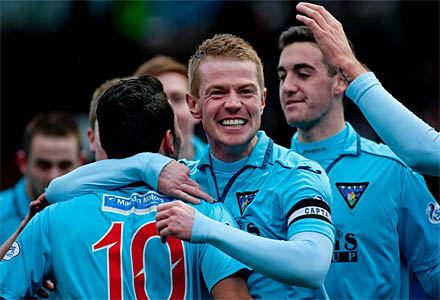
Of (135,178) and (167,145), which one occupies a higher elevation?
(167,145)

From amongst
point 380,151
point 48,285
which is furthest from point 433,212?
point 48,285

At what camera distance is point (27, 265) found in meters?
2.71

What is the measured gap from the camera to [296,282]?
2.52 metres

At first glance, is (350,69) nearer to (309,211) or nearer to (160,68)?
(309,211)

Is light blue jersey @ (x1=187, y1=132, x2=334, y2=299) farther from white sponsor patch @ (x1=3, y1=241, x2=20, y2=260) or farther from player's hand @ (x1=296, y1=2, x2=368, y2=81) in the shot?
white sponsor patch @ (x1=3, y1=241, x2=20, y2=260)

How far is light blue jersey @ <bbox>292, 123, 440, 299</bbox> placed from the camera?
140 inches

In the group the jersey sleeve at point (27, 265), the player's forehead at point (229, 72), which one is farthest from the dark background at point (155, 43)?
the jersey sleeve at point (27, 265)

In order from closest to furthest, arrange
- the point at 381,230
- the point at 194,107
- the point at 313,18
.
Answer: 1. the point at 313,18
2. the point at 194,107
3. the point at 381,230

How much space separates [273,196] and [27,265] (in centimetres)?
115

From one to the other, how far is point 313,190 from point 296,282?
471mm

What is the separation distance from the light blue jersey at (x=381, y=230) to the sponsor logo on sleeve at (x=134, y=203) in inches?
50.1

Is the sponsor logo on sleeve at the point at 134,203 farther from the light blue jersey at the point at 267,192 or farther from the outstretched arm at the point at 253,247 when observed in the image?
the outstretched arm at the point at 253,247

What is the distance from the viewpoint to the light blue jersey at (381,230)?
3.57 metres

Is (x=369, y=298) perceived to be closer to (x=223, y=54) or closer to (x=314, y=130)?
(x=314, y=130)
